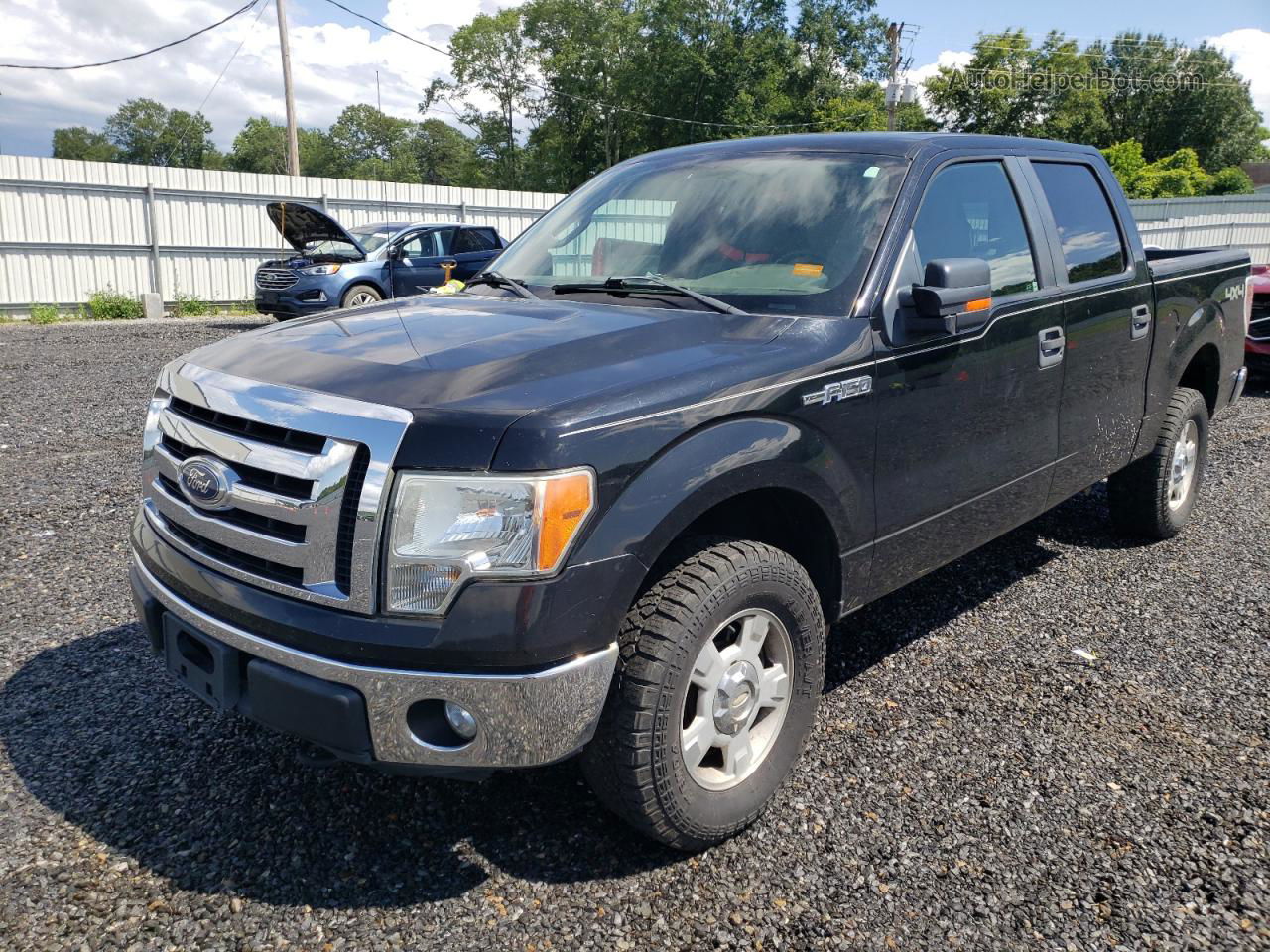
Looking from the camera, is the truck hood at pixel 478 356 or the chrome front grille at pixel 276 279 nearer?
the truck hood at pixel 478 356

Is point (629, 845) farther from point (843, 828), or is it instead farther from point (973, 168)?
point (973, 168)

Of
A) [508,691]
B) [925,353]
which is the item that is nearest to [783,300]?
[925,353]

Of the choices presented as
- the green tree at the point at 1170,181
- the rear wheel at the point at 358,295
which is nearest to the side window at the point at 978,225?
the rear wheel at the point at 358,295

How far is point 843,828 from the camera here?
2.77 meters

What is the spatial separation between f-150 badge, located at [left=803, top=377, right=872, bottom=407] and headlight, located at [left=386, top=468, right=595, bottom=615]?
89 cm

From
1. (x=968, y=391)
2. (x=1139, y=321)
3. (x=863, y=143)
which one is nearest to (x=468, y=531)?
(x=968, y=391)

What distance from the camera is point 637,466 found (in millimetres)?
2264

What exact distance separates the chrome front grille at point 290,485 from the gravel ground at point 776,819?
82cm

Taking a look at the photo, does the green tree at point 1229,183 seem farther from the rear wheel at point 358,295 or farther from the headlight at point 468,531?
the headlight at point 468,531

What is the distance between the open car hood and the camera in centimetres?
1372

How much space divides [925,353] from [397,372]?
5.45 ft

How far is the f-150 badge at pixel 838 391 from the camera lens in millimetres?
2715

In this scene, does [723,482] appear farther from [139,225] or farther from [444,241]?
[139,225]

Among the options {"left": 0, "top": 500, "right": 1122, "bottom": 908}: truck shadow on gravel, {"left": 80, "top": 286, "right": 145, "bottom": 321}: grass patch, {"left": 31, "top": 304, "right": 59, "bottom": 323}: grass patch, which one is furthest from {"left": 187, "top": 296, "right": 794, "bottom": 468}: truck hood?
{"left": 80, "top": 286, "right": 145, "bottom": 321}: grass patch
